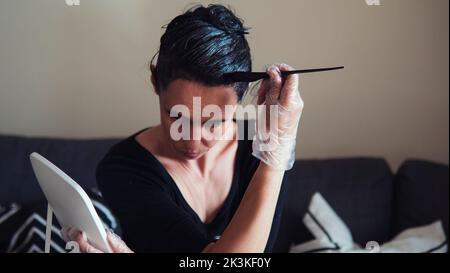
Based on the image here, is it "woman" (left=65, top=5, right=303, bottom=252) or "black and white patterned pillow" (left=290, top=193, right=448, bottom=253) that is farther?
"black and white patterned pillow" (left=290, top=193, right=448, bottom=253)

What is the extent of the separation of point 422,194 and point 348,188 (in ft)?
0.76

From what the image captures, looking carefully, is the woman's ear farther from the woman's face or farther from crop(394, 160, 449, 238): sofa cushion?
crop(394, 160, 449, 238): sofa cushion

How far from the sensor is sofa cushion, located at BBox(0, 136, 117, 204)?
2.74ft

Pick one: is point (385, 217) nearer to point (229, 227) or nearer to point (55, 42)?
point (229, 227)

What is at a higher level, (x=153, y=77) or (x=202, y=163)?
(x=153, y=77)

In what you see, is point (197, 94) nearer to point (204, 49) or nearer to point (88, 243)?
point (204, 49)

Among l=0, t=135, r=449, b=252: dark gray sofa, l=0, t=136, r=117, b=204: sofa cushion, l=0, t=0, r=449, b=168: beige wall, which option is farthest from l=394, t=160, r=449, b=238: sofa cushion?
l=0, t=136, r=117, b=204: sofa cushion

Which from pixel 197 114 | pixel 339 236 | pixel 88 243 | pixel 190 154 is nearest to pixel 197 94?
pixel 197 114

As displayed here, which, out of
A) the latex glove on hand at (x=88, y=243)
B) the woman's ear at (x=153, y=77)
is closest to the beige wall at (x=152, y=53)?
the woman's ear at (x=153, y=77)

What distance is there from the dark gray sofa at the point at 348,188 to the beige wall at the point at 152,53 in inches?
2.7

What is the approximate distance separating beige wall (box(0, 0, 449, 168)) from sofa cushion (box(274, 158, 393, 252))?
0.28 m

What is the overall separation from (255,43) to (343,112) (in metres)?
0.23

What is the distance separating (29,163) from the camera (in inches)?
32.3

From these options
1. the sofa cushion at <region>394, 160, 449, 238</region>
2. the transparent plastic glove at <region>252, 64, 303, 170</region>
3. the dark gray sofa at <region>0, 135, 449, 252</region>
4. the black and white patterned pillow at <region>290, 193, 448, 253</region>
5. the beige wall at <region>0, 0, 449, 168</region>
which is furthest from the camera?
the sofa cushion at <region>394, 160, 449, 238</region>
